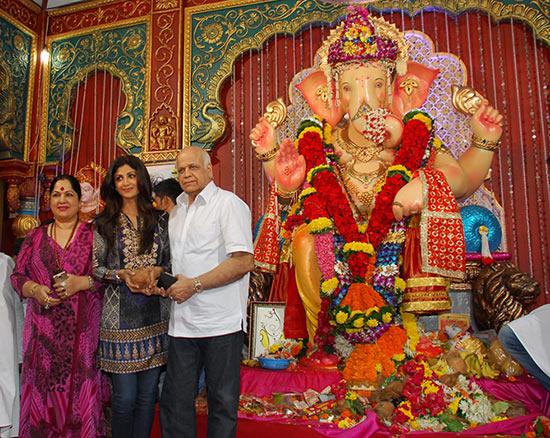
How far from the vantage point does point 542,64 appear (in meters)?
4.37

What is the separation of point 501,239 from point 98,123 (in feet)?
13.0

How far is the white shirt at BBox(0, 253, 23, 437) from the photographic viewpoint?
256cm

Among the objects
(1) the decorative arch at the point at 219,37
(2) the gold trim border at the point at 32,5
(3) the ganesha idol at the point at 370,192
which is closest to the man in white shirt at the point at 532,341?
(3) the ganesha idol at the point at 370,192

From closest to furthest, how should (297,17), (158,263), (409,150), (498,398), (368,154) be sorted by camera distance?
(158,263) → (498,398) → (409,150) → (368,154) → (297,17)

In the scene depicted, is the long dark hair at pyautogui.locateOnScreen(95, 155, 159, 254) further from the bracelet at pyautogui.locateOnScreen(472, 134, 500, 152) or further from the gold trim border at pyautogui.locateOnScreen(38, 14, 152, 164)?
the gold trim border at pyautogui.locateOnScreen(38, 14, 152, 164)

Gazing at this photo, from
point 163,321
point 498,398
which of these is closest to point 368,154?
point 498,398

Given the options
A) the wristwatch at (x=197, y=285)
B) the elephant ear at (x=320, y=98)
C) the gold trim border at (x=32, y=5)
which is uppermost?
the gold trim border at (x=32, y=5)

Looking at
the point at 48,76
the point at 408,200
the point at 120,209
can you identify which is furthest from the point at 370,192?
the point at 48,76

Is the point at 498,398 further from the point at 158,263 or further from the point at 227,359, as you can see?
the point at 158,263

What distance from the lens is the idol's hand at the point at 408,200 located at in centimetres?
315

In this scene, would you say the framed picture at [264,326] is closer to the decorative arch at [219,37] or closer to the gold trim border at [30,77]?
the decorative arch at [219,37]

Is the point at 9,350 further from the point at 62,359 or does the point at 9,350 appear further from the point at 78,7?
the point at 78,7

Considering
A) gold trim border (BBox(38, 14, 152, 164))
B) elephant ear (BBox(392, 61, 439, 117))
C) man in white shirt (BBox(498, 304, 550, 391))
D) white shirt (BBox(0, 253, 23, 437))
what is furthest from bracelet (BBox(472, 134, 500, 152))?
gold trim border (BBox(38, 14, 152, 164))

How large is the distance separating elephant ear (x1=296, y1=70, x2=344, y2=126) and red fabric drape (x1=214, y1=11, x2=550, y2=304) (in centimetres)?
88
